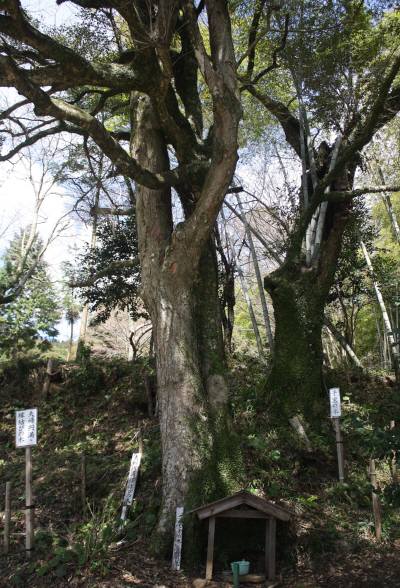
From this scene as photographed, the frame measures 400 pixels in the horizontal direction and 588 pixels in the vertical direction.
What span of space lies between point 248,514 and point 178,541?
81 centimetres

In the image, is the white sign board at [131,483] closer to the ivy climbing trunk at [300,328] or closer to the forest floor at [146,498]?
the forest floor at [146,498]

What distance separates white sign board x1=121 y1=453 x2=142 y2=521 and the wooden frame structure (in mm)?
1343

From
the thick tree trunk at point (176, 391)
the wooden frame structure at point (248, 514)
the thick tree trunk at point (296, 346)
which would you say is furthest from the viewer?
the thick tree trunk at point (296, 346)

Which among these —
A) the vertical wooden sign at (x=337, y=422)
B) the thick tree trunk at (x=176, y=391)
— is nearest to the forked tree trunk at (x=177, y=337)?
the thick tree trunk at (x=176, y=391)

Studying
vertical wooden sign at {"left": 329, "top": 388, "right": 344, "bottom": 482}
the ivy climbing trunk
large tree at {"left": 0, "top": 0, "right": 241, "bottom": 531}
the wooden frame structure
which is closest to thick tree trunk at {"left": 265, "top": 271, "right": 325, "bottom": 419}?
the ivy climbing trunk

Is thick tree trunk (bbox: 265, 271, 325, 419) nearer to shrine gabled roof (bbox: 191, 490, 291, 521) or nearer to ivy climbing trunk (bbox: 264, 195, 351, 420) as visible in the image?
ivy climbing trunk (bbox: 264, 195, 351, 420)

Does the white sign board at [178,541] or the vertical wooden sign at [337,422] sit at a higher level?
the vertical wooden sign at [337,422]

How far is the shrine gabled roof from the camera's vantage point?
16.8ft

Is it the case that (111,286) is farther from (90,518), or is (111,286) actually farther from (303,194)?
(90,518)

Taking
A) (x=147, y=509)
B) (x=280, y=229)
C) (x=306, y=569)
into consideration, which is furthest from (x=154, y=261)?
(x=280, y=229)

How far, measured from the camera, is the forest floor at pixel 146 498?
502 centimetres

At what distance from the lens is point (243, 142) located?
13.8 m

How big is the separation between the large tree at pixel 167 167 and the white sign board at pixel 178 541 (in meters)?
0.16

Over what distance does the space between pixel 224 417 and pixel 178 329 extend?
1.25m
